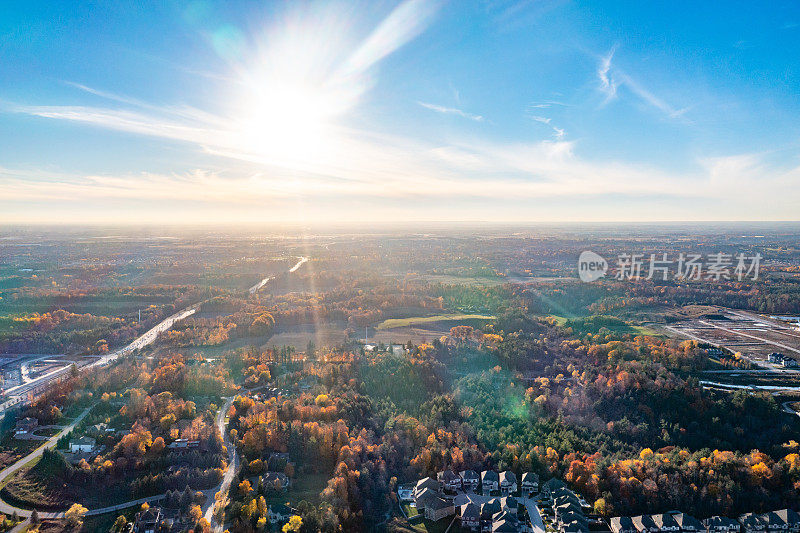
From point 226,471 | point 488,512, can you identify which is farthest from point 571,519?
point 226,471

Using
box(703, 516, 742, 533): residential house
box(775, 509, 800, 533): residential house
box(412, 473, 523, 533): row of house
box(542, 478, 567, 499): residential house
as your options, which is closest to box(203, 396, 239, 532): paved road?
box(412, 473, 523, 533): row of house

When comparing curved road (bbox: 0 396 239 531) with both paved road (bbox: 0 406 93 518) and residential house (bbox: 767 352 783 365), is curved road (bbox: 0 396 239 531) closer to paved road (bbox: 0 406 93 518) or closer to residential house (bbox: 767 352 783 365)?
paved road (bbox: 0 406 93 518)

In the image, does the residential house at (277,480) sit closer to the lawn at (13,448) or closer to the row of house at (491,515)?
the row of house at (491,515)

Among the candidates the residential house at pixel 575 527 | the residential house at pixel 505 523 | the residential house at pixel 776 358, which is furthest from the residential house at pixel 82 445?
the residential house at pixel 776 358

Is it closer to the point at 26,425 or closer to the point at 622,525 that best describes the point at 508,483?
the point at 622,525

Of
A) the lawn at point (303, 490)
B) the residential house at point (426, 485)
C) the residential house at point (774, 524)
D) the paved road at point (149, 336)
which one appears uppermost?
the residential house at point (774, 524)
